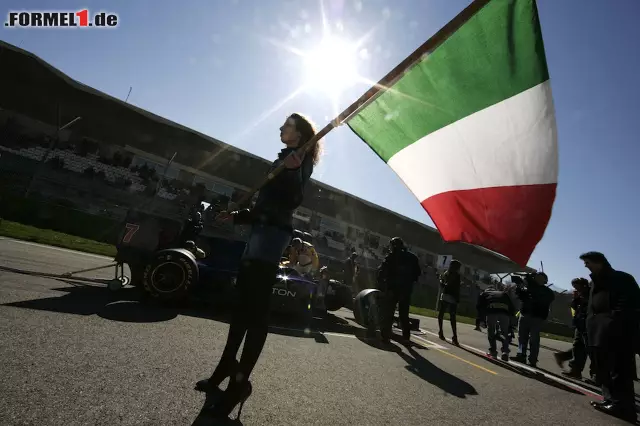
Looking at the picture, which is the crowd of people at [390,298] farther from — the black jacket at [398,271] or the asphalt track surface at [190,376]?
the asphalt track surface at [190,376]

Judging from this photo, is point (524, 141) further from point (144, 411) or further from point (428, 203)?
point (144, 411)

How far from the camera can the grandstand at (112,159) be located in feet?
63.3

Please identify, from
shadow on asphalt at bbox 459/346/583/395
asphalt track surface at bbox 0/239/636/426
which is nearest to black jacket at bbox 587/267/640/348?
asphalt track surface at bbox 0/239/636/426

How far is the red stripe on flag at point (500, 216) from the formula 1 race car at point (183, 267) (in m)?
2.94

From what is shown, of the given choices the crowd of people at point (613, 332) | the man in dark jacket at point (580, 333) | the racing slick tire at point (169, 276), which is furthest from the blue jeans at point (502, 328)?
the racing slick tire at point (169, 276)

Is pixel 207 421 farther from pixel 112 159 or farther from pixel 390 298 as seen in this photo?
pixel 112 159

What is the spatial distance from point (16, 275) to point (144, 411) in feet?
13.6

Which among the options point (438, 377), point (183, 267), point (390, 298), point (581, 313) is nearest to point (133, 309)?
point (183, 267)

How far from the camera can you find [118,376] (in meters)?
1.93

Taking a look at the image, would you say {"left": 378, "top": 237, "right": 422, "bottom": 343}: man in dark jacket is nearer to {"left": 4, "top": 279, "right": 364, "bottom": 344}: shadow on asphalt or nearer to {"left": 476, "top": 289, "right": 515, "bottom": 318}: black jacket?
{"left": 4, "top": 279, "right": 364, "bottom": 344}: shadow on asphalt

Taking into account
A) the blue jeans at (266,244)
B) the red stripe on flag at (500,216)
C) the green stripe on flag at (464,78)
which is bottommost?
the blue jeans at (266,244)

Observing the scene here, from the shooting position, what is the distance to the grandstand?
19297 mm

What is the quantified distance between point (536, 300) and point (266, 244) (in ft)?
21.3

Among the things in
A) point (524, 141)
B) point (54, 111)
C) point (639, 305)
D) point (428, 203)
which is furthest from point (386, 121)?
point (54, 111)
